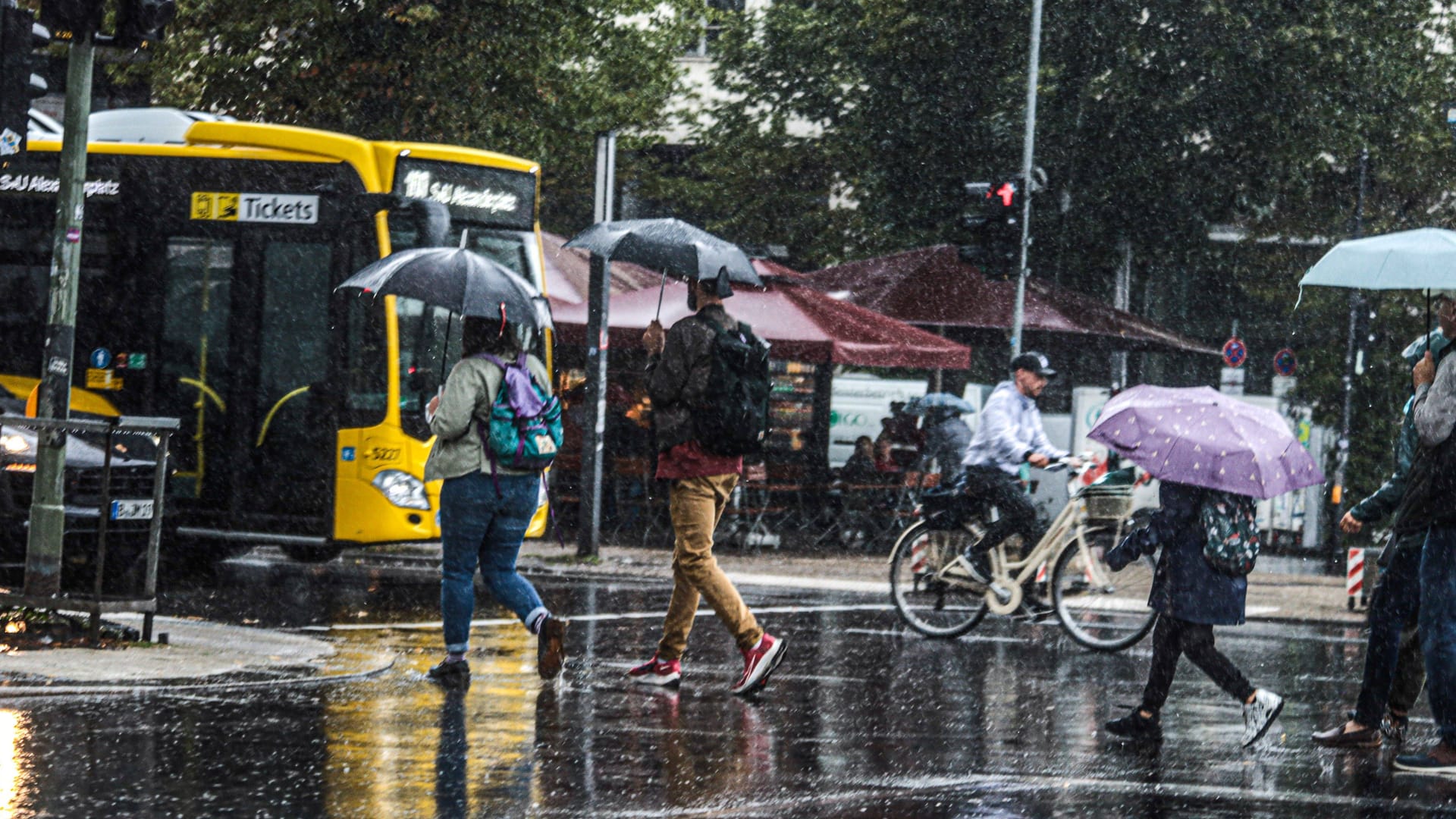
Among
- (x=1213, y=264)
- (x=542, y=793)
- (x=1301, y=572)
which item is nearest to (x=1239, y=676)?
(x=542, y=793)

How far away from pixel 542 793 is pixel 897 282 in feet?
57.0

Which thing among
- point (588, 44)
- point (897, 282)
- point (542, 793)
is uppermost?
point (588, 44)

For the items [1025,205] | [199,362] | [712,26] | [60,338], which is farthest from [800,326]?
[712,26]

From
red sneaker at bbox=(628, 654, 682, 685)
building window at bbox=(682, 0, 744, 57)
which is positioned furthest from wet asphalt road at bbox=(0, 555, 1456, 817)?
building window at bbox=(682, 0, 744, 57)

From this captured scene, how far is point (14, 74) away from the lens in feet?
30.0

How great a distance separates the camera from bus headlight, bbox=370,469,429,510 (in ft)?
48.0

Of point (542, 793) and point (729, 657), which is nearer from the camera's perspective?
point (542, 793)

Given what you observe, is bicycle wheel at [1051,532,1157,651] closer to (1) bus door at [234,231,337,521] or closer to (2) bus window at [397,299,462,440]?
(2) bus window at [397,299,462,440]

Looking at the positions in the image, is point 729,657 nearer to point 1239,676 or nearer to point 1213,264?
point 1239,676

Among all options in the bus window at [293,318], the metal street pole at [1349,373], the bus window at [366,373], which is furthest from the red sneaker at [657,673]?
the metal street pole at [1349,373]

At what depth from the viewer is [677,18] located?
1367 inches

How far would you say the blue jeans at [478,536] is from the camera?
8953 mm

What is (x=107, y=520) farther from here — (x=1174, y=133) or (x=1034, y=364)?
(x=1174, y=133)

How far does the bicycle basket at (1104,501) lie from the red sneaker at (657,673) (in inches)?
142
